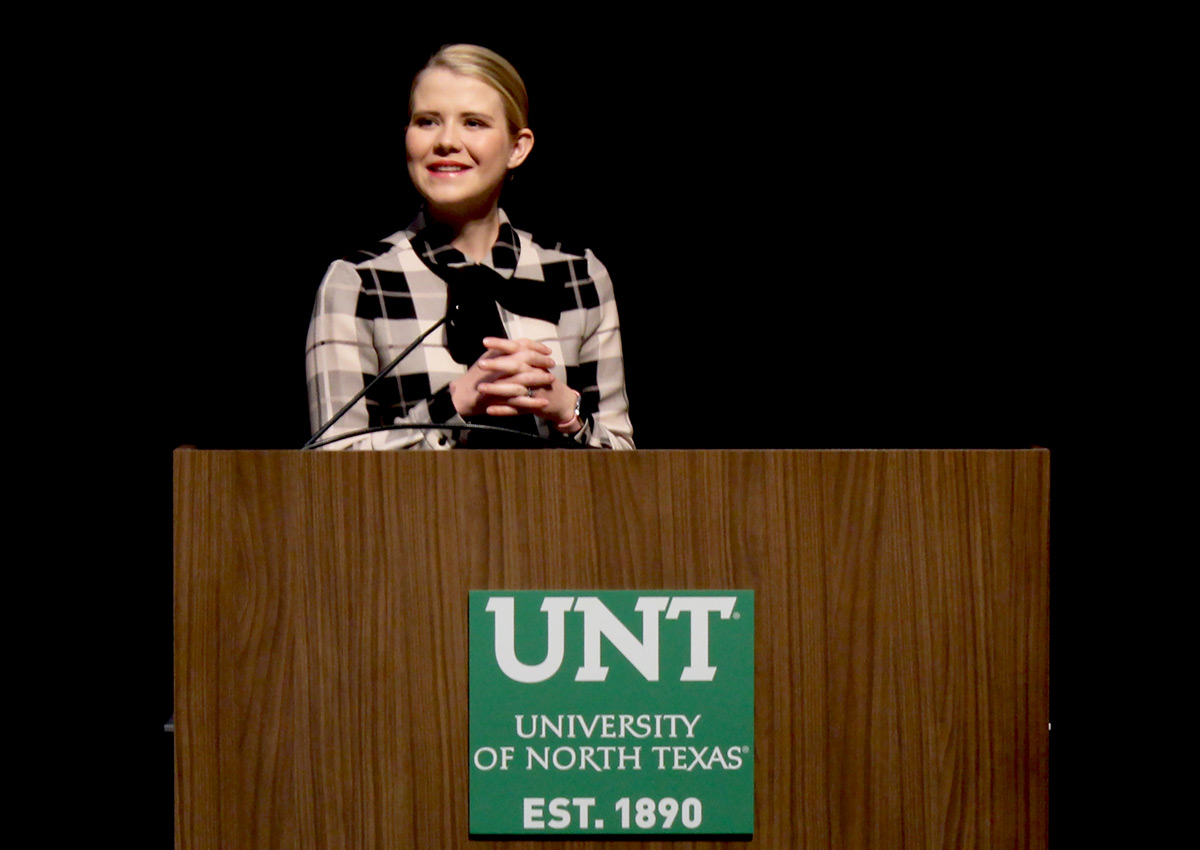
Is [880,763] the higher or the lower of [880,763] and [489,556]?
the lower

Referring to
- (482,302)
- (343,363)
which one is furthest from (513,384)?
(343,363)

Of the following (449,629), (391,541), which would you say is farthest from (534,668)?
(391,541)

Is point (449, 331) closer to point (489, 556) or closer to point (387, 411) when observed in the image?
point (387, 411)

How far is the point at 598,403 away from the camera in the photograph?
113 inches

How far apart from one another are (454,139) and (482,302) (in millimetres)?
303

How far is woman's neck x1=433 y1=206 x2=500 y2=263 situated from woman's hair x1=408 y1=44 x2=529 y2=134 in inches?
7.2

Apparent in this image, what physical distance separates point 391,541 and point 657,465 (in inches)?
15.0

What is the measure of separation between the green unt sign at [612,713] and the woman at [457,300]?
2.12ft

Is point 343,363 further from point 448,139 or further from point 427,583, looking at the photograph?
point 427,583

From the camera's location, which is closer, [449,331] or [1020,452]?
[1020,452]

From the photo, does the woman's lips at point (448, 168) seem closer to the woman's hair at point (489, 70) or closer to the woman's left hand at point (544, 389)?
the woman's hair at point (489, 70)

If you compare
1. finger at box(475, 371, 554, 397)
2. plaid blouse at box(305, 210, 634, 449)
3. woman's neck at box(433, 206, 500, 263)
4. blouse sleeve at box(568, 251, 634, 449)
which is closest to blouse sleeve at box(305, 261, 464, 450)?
plaid blouse at box(305, 210, 634, 449)

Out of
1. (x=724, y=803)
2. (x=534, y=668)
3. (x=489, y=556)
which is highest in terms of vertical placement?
(x=489, y=556)

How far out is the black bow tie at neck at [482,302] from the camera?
2.74 metres
